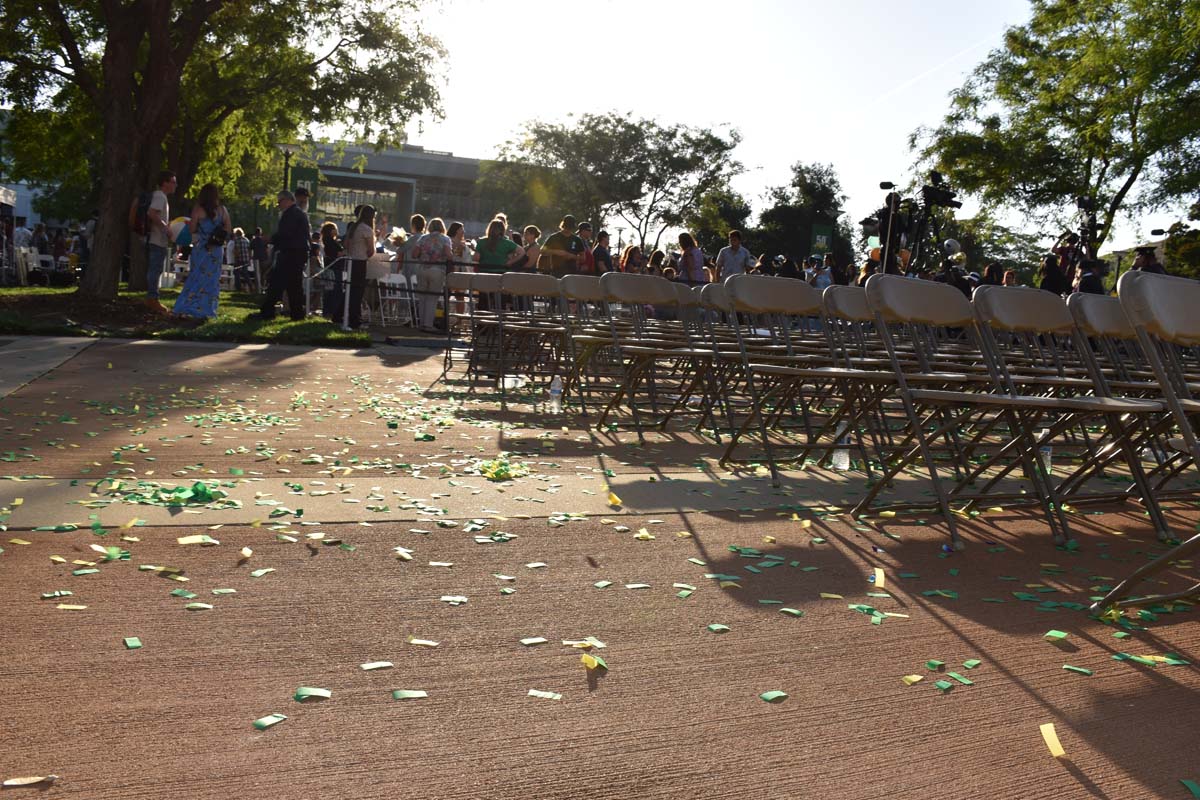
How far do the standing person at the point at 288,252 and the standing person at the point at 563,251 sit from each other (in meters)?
3.49

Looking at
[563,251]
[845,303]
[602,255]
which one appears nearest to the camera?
[845,303]

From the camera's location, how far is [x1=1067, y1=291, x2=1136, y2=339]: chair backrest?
217 inches

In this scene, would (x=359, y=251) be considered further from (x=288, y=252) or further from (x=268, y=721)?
(x=268, y=721)

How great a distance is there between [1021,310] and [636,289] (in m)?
3.11

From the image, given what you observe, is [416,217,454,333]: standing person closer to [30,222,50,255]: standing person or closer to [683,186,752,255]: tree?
[30,222,50,255]: standing person

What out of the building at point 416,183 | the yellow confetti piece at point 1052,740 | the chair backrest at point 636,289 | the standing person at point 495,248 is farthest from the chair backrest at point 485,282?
the building at point 416,183

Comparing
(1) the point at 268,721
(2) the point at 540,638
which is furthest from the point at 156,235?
(1) the point at 268,721

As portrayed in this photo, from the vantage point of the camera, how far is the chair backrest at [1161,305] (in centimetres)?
381

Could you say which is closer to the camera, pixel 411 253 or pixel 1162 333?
pixel 1162 333

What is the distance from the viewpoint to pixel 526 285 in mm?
10164

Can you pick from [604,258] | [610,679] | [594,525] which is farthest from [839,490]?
[604,258]

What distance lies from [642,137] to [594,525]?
49693 mm

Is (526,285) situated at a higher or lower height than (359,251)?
lower

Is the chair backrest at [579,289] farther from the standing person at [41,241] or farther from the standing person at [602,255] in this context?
the standing person at [41,241]
